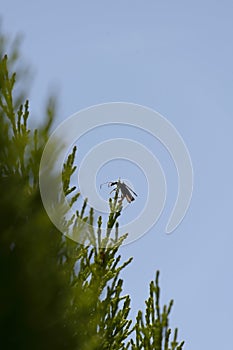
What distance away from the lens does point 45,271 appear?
603 centimetres

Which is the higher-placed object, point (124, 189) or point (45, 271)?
point (124, 189)

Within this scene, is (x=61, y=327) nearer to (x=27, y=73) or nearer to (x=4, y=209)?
(x=4, y=209)

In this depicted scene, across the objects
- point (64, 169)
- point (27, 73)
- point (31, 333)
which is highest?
point (27, 73)

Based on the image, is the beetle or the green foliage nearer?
the green foliage

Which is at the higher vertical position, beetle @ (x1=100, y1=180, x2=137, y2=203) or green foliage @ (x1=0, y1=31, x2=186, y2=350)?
beetle @ (x1=100, y1=180, x2=137, y2=203)

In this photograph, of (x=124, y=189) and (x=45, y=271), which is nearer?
(x=45, y=271)

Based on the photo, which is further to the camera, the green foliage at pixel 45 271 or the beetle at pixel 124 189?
the beetle at pixel 124 189

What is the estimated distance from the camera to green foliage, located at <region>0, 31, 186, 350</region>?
5.68 metres

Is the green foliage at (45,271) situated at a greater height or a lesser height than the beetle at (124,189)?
lesser

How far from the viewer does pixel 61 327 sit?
5.98m

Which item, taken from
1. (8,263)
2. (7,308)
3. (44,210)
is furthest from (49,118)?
(7,308)

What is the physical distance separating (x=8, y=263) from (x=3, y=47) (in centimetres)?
327

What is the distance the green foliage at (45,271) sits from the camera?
5.68m

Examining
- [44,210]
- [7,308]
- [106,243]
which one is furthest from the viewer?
[106,243]
